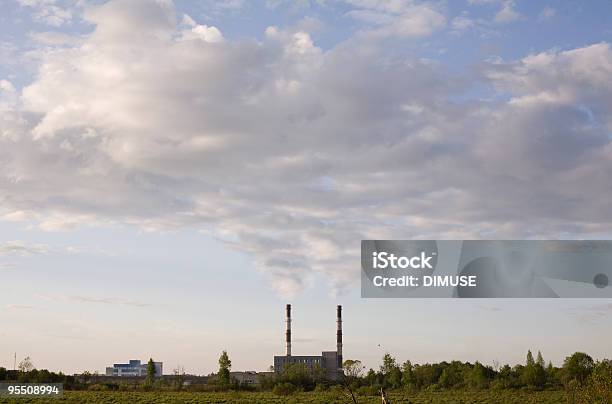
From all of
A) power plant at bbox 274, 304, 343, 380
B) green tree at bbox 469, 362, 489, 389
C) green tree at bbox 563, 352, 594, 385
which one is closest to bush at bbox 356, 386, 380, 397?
green tree at bbox 469, 362, 489, 389

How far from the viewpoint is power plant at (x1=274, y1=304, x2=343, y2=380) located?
140 m

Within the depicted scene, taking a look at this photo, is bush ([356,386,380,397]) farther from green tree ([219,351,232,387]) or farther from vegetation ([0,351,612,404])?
green tree ([219,351,232,387])

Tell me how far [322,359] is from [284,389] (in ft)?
173

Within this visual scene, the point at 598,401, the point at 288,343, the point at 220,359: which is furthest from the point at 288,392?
the point at 598,401

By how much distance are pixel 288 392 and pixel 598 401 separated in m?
69.3

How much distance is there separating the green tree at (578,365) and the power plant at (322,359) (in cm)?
4166

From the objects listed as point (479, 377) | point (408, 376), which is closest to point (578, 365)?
point (479, 377)

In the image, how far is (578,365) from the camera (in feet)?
359

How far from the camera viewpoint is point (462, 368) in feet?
405

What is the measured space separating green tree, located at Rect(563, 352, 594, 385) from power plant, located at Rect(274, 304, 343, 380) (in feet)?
137

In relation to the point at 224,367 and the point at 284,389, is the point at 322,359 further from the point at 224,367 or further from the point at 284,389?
the point at 284,389

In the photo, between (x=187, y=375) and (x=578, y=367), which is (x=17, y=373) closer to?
(x=187, y=375)

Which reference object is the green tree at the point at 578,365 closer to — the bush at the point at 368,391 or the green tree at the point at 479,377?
the green tree at the point at 479,377

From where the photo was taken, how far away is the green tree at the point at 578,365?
351 ft
